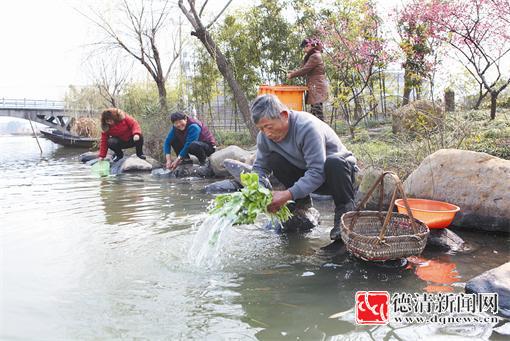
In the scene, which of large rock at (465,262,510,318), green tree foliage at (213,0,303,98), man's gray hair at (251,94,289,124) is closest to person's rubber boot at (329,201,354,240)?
man's gray hair at (251,94,289,124)

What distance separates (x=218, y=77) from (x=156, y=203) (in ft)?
28.9

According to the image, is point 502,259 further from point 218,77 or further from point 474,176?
point 218,77

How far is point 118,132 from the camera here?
348 inches

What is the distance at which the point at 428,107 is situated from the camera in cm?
741

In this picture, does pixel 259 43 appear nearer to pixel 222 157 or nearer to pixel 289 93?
pixel 222 157

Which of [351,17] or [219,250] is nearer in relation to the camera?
[219,250]

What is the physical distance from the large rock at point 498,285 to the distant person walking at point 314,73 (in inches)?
199

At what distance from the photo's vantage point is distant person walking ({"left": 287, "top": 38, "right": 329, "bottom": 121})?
23.1ft

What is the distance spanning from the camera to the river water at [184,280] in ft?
7.38

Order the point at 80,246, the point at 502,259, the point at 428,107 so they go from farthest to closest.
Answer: the point at 428,107 < the point at 80,246 < the point at 502,259

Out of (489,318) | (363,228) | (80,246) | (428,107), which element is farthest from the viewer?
(428,107)

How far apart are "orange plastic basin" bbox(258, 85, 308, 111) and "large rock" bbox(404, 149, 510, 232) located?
257 cm

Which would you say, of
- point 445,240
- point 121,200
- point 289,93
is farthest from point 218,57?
point 445,240

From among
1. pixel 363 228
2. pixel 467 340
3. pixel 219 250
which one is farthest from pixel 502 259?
pixel 219 250
